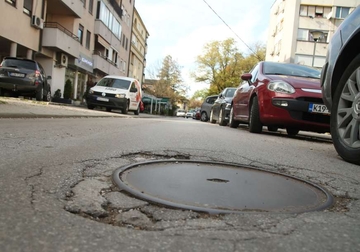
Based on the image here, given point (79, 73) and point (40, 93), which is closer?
point (40, 93)

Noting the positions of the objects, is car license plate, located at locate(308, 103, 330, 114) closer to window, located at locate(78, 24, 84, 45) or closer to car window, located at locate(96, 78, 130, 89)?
car window, located at locate(96, 78, 130, 89)

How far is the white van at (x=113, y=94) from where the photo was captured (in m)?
15.8

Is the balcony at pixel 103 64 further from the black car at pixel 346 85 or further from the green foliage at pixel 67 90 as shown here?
the black car at pixel 346 85

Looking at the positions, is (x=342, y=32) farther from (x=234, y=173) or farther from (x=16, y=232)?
(x=16, y=232)

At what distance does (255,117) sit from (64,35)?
54.3 feet

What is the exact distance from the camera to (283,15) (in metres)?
43.3

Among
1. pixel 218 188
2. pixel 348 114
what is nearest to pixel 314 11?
pixel 348 114

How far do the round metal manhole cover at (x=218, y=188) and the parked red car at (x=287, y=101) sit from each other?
387 cm

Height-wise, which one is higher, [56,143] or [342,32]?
[342,32]

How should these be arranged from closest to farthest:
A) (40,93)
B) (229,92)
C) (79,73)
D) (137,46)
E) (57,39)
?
(40,93) < (229,92) < (57,39) < (79,73) < (137,46)

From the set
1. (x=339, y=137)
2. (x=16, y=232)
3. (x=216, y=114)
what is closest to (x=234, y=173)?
(x=16, y=232)

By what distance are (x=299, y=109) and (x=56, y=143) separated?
4.38 meters

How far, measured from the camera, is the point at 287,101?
6.41m

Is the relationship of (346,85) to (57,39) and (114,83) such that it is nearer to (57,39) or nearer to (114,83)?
(114,83)
